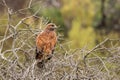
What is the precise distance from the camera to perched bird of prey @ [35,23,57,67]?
349 inches

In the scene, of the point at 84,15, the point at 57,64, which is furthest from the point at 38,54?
the point at 84,15

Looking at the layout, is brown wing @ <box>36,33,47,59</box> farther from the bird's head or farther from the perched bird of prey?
the bird's head

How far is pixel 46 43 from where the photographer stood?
30.1 ft

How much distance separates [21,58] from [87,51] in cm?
104

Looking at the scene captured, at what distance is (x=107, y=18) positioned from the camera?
31266mm

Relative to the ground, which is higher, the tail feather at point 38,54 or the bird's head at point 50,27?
the bird's head at point 50,27

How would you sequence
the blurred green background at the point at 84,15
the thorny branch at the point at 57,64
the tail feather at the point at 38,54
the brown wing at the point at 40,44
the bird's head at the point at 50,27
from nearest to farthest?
the thorny branch at the point at 57,64
the tail feather at the point at 38,54
the brown wing at the point at 40,44
the bird's head at the point at 50,27
the blurred green background at the point at 84,15

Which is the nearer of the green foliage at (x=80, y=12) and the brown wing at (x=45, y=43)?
the brown wing at (x=45, y=43)

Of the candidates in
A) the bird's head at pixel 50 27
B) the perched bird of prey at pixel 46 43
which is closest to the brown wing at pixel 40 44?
the perched bird of prey at pixel 46 43

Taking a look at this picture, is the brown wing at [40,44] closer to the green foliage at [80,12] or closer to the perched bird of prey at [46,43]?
the perched bird of prey at [46,43]

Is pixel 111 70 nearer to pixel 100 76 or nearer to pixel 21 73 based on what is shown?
pixel 100 76

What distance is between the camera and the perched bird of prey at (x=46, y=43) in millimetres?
8867

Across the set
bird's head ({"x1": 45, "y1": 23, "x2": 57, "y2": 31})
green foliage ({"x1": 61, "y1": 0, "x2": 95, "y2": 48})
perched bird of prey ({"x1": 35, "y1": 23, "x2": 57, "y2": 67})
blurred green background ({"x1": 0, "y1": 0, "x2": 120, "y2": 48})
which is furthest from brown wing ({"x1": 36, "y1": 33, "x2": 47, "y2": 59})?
green foliage ({"x1": 61, "y1": 0, "x2": 95, "y2": 48})

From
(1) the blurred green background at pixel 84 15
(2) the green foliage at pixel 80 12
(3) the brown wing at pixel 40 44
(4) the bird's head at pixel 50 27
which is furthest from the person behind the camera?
(2) the green foliage at pixel 80 12
